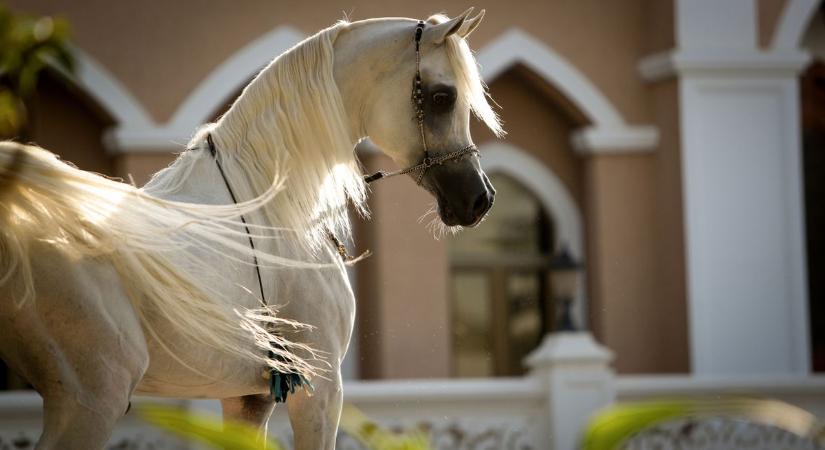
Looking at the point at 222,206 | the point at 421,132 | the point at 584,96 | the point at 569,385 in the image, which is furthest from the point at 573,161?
the point at 222,206

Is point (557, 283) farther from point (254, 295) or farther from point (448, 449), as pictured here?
point (254, 295)

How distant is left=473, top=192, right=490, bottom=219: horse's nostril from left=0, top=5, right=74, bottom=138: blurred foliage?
266 inches

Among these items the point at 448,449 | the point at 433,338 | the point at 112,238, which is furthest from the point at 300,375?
the point at 433,338

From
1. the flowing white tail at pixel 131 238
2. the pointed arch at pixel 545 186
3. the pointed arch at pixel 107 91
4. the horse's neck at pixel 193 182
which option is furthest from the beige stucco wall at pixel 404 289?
the flowing white tail at pixel 131 238

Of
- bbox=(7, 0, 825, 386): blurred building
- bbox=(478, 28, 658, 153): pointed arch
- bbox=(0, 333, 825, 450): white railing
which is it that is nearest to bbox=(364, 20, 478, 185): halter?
bbox=(0, 333, 825, 450): white railing

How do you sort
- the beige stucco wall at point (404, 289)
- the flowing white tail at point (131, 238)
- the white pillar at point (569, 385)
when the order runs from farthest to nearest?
the beige stucco wall at point (404, 289), the white pillar at point (569, 385), the flowing white tail at point (131, 238)

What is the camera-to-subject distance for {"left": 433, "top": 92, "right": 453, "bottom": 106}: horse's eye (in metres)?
3.60

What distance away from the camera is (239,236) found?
334 cm

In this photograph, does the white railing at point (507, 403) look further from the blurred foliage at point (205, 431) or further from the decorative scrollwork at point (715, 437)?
the blurred foliage at point (205, 431)

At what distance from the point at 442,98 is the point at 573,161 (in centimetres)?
1009

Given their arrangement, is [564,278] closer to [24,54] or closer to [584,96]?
[584,96]

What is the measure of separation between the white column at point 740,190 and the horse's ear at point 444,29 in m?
9.08

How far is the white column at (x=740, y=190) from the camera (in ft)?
40.8

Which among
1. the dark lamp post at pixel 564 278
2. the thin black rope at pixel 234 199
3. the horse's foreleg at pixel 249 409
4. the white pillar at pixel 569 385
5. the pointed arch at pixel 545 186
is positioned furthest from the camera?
the pointed arch at pixel 545 186
